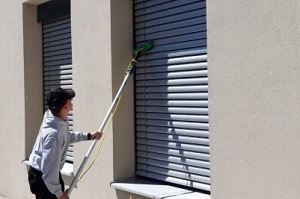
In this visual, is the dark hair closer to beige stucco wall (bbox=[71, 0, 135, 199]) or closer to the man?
the man

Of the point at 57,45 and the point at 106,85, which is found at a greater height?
the point at 57,45

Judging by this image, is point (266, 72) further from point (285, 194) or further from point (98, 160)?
point (98, 160)

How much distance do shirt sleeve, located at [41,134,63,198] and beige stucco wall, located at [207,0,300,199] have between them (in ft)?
4.60

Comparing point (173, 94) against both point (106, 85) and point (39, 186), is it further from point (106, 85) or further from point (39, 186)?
point (39, 186)

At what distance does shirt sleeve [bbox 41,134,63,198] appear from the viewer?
436cm

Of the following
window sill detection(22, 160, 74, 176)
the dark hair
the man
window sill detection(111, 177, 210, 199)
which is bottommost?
window sill detection(111, 177, 210, 199)

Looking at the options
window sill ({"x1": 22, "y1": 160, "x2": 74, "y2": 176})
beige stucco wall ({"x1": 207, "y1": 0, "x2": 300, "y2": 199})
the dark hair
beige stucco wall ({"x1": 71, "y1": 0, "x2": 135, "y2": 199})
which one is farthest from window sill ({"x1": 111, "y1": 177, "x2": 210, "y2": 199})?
the dark hair

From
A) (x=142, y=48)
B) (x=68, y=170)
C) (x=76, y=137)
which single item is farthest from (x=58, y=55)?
(x=76, y=137)

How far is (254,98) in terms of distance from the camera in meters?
3.92

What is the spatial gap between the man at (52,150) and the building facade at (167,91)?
→ 1.09 metres

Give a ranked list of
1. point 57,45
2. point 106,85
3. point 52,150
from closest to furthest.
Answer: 1. point 52,150
2. point 106,85
3. point 57,45

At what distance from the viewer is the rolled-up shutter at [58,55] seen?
735 cm

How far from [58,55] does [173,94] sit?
2974 millimetres

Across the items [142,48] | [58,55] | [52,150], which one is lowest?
[52,150]
